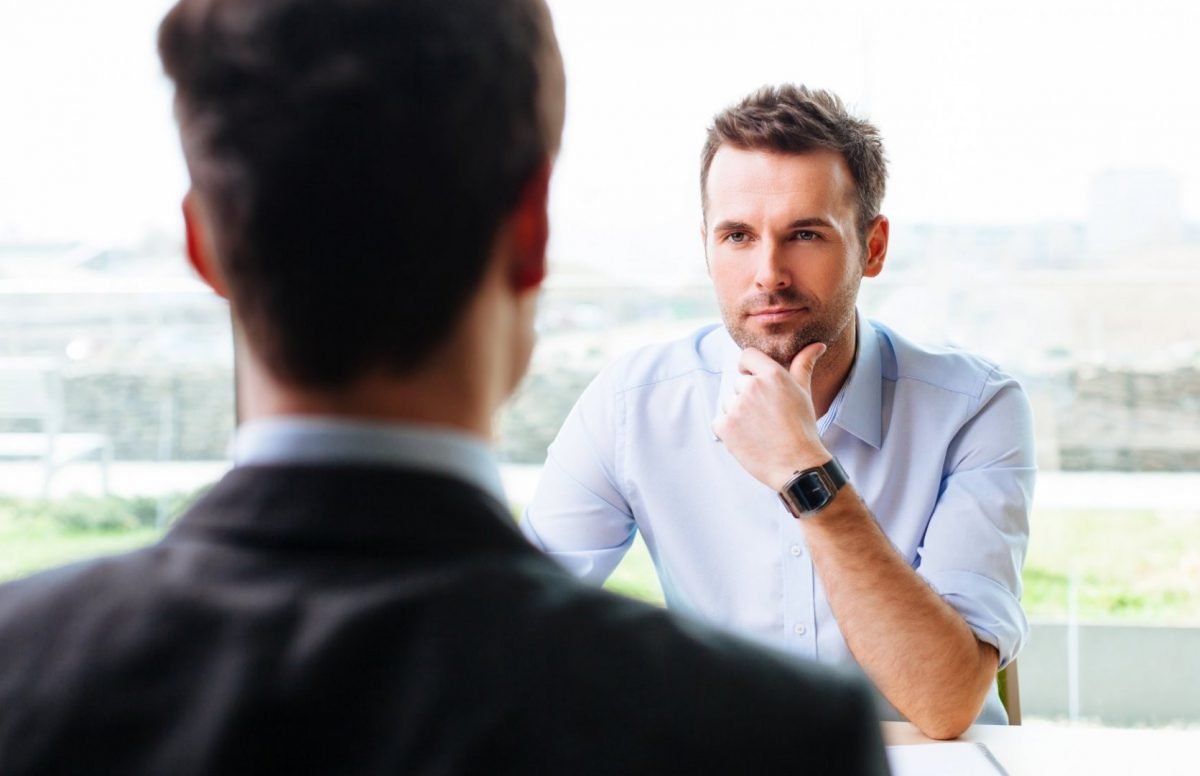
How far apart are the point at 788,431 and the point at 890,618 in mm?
297

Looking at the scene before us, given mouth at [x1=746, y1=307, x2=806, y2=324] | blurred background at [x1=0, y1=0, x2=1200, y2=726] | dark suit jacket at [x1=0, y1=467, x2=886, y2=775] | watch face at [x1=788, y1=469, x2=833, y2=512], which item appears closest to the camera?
dark suit jacket at [x1=0, y1=467, x2=886, y2=775]

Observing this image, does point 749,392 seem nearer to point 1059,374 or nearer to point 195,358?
point 1059,374

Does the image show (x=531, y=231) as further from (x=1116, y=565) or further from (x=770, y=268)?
(x=1116, y=565)

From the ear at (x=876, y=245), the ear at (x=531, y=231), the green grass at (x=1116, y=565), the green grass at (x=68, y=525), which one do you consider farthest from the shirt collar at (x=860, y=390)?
the green grass at (x=68, y=525)

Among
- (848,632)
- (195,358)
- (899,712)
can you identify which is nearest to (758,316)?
(848,632)

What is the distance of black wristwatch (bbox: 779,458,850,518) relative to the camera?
148 cm

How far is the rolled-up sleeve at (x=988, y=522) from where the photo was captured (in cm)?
149

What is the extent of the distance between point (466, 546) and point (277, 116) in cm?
19

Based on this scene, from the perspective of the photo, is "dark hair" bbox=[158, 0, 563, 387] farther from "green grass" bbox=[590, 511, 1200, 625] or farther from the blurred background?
"green grass" bbox=[590, 511, 1200, 625]

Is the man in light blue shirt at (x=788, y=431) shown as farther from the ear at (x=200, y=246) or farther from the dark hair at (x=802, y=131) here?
the ear at (x=200, y=246)

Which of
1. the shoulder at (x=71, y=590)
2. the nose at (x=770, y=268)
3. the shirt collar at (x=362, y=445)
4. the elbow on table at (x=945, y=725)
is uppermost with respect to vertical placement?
the shirt collar at (x=362, y=445)

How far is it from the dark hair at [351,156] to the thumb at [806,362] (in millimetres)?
1268

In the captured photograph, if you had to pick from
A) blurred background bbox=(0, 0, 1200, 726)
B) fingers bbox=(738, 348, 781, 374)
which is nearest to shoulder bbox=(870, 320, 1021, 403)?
fingers bbox=(738, 348, 781, 374)

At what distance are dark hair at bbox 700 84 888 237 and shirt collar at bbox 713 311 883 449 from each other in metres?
0.20
